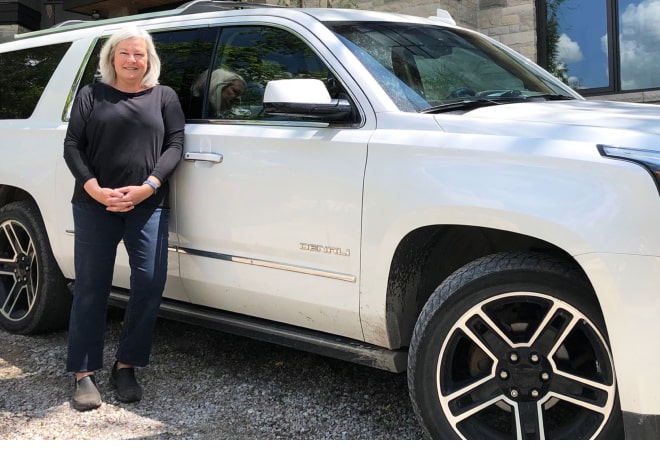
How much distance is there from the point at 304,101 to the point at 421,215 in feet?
2.24

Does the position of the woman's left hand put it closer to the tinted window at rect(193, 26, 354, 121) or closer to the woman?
the woman

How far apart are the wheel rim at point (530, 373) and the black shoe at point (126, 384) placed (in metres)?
1.64

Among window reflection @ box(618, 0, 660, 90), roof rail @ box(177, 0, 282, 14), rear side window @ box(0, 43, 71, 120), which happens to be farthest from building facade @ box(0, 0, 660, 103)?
roof rail @ box(177, 0, 282, 14)

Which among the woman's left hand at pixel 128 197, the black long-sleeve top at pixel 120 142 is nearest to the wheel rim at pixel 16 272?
the black long-sleeve top at pixel 120 142

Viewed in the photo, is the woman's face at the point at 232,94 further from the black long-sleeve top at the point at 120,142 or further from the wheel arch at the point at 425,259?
the wheel arch at the point at 425,259

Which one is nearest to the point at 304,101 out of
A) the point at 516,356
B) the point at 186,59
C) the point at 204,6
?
the point at 186,59

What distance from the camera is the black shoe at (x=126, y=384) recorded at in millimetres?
3553

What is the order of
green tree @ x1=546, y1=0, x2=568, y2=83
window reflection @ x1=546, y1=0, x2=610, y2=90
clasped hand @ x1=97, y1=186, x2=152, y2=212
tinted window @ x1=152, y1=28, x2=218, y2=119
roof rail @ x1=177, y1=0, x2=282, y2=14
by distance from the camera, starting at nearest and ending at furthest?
clasped hand @ x1=97, y1=186, x2=152, y2=212, tinted window @ x1=152, y1=28, x2=218, y2=119, roof rail @ x1=177, y1=0, x2=282, y2=14, window reflection @ x1=546, y1=0, x2=610, y2=90, green tree @ x1=546, y1=0, x2=568, y2=83

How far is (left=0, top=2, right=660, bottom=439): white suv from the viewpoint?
2342 mm

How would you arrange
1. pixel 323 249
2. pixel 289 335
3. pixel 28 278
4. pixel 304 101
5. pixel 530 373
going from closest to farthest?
1. pixel 530 373
2. pixel 304 101
3. pixel 323 249
4. pixel 289 335
5. pixel 28 278

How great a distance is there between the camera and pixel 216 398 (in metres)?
3.60

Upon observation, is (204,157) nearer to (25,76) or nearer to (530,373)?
(530,373)

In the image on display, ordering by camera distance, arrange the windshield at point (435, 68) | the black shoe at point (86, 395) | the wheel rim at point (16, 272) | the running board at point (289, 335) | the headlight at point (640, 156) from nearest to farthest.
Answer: the headlight at point (640, 156)
the running board at point (289, 335)
the windshield at point (435, 68)
the black shoe at point (86, 395)
the wheel rim at point (16, 272)

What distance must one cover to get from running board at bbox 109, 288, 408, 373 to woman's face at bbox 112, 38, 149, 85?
121 centimetres
